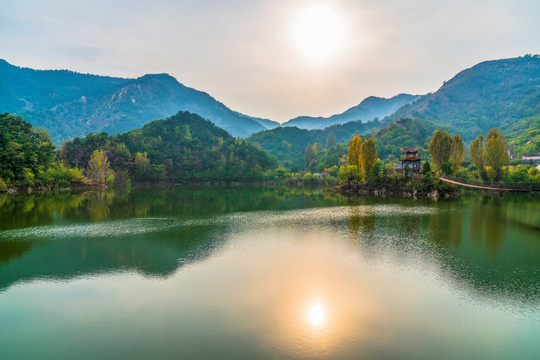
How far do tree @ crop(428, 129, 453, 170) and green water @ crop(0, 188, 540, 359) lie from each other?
43.0m

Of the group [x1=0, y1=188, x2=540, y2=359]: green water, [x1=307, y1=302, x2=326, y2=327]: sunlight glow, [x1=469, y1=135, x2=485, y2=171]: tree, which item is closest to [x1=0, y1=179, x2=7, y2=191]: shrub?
[x1=0, y1=188, x2=540, y2=359]: green water

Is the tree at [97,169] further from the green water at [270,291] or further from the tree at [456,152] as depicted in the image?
the tree at [456,152]

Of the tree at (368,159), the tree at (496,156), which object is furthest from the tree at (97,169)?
the tree at (496,156)

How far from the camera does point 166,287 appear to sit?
15047mm

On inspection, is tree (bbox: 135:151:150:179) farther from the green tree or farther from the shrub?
the shrub

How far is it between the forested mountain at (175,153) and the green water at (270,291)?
209 feet

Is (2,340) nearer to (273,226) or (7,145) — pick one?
(273,226)

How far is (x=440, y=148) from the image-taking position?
67312 mm

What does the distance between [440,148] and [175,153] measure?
74.5 meters

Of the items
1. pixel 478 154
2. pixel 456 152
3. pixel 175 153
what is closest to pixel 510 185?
pixel 478 154

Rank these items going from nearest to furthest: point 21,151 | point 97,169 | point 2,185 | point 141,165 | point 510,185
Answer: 1. point 2,185
2. point 510,185
3. point 21,151
4. point 97,169
5. point 141,165

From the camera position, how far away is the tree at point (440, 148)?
66.9 m

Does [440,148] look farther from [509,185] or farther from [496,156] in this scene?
[509,185]

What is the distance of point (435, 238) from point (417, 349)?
1551cm
